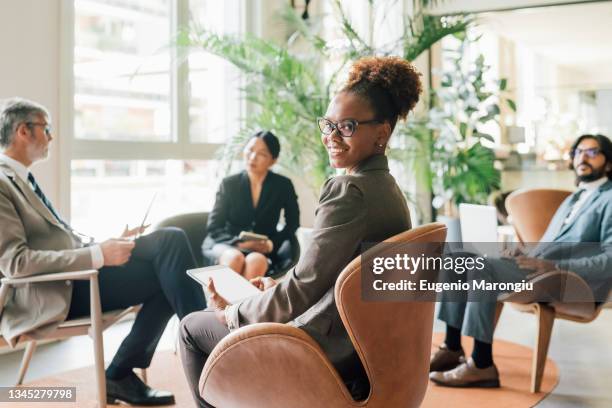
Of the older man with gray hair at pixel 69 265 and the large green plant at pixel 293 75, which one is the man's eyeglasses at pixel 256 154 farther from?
the older man with gray hair at pixel 69 265

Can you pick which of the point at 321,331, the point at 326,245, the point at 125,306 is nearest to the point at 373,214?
the point at 326,245

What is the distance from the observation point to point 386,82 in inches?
70.0

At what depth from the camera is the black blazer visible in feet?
12.5

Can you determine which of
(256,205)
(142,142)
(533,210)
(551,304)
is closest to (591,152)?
(533,210)

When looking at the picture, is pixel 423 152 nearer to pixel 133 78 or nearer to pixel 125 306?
pixel 133 78

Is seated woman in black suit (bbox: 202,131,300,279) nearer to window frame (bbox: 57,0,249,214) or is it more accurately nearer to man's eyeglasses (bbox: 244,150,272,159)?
man's eyeglasses (bbox: 244,150,272,159)

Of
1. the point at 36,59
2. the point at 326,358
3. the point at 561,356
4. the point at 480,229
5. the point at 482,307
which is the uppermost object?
the point at 36,59

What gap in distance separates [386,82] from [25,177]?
158 centimetres

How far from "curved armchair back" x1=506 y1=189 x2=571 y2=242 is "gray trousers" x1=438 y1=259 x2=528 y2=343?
962mm

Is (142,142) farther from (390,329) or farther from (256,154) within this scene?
(390,329)

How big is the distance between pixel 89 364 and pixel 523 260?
2.21 m

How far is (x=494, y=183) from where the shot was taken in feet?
17.3

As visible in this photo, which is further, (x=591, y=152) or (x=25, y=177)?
(x=591, y=152)

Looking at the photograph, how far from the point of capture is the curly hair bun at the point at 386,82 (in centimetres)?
178
